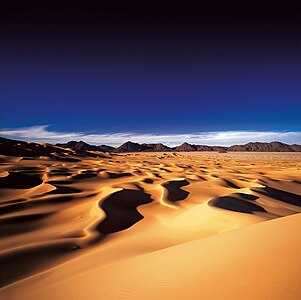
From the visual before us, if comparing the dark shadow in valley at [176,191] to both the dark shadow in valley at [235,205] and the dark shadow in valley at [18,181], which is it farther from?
the dark shadow in valley at [18,181]

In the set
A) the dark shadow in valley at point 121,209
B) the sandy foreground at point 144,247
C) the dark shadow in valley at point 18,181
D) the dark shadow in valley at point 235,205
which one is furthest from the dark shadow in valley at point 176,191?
the dark shadow in valley at point 18,181

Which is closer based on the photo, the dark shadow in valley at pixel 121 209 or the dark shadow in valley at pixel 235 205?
the dark shadow in valley at pixel 121 209

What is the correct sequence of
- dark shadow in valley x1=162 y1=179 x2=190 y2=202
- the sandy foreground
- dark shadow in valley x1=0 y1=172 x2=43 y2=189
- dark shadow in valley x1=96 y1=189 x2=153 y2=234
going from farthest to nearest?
dark shadow in valley x1=0 y1=172 x2=43 y2=189
dark shadow in valley x1=162 y1=179 x2=190 y2=202
dark shadow in valley x1=96 y1=189 x2=153 y2=234
the sandy foreground

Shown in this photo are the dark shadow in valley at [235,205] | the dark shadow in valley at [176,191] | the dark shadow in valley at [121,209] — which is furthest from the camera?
the dark shadow in valley at [176,191]

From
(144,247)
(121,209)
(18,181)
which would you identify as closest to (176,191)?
(121,209)

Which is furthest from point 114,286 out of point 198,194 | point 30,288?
point 198,194

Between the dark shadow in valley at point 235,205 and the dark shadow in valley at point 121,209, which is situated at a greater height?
the dark shadow in valley at point 235,205

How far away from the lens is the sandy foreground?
1527 millimetres

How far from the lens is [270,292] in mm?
1266

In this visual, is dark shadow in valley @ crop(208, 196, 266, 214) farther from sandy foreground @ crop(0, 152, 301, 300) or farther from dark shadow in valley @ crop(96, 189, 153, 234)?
dark shadow in valley @ crop(96, 189, 153, 234)

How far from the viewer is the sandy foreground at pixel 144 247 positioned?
1527mm

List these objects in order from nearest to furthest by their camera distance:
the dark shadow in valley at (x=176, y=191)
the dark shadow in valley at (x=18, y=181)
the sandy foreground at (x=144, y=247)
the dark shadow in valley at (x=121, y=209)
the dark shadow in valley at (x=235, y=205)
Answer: the sandy foreground at (x=144, y=247), the dark shadow in valley at (x=121, y=209), the dark shadow in valley at (x=235, y=205), the dark shadow in valley at (x=176, y=191), the dark shadow in valley at (x=18, y=181)

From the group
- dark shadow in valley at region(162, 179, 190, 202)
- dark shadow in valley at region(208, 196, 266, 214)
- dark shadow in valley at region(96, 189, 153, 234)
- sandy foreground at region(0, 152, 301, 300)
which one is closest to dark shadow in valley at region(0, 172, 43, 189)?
sandy foreground at region(0, 152, 301, 300)

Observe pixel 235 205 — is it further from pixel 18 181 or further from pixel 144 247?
pixel 18 181
